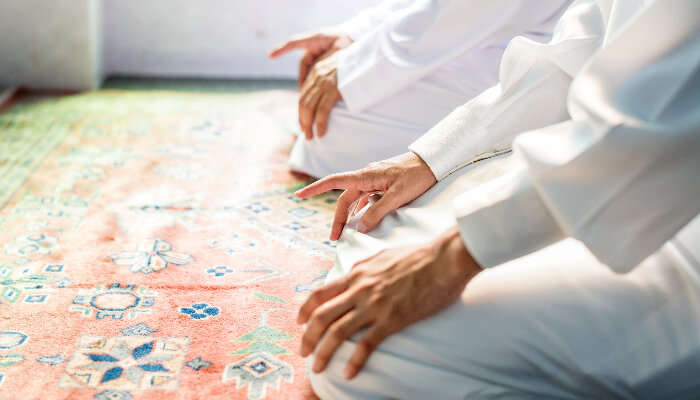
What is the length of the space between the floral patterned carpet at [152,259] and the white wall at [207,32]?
3.62ft

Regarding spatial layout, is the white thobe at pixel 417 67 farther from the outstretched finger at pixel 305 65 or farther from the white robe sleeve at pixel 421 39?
the outstretched finger at pixel 305 65

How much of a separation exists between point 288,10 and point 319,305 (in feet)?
9.87

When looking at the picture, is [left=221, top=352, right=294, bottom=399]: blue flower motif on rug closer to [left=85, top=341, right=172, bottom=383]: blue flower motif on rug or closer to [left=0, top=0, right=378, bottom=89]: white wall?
[left=85, top=341, right=172, bottom=383]: blue flower motif on rug

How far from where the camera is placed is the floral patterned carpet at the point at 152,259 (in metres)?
1.00

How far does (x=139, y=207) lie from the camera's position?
1.70m

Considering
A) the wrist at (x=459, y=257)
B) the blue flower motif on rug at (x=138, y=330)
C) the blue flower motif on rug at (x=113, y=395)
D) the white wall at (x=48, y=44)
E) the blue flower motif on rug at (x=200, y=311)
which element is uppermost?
the wrist at (x=459, y=257)

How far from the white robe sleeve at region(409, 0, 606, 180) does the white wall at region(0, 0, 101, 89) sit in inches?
93.6

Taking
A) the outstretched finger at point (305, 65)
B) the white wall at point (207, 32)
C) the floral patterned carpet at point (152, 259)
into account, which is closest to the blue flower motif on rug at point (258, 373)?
the floral patterned carpet at point (152, 259)

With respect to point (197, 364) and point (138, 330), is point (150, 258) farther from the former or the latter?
point (197, 364)

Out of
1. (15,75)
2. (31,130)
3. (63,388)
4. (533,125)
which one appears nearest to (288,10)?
(15,75)

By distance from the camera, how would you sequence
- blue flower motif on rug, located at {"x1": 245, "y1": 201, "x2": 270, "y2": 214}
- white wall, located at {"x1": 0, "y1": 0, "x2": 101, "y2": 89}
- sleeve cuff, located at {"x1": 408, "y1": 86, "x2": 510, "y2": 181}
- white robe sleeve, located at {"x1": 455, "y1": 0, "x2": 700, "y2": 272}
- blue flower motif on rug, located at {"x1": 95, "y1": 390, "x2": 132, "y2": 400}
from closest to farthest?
white robe sleeve, located at {"x1": 455, "y1": 0, "x2": 700, "y2": 272} < blue flower motif on rug, located at {"x1": 95, "y1": 390, "x2": 132, "y2": 400} < sleeve cuff, located at {"x1": 408, "y1": 86, "x2": 510, "y2": 181} < blue flower motif on rug, located at {"x1": 245, "y1": 201, "x2": 270, "y2": 214} < white wall, located at {"x1": 0, "y1": 0, "x2": 101, "y2": 89}

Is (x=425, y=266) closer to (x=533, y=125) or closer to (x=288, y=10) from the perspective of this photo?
(x=533, y=125)

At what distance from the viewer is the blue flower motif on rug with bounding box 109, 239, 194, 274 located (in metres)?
1.35

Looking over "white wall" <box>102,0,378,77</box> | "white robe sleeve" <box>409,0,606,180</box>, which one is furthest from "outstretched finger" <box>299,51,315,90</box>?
"white wall" <box>102,0,378,77</box>
